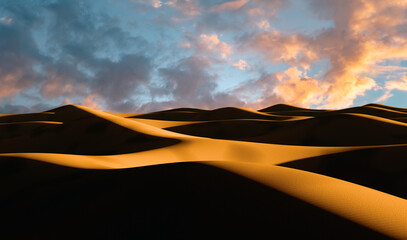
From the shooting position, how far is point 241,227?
147 inches

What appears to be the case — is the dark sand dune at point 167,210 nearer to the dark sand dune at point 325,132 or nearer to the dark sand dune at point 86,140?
the dark sand dune at point 86,140

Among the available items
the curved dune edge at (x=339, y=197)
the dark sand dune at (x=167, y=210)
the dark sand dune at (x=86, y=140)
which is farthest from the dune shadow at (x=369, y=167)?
the dark sand dune at (x=86, y=140)

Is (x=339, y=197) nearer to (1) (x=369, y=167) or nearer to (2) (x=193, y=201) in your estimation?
(2) (x=193, y=201)

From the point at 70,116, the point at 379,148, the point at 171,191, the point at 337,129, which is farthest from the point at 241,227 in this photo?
the point at 70,116

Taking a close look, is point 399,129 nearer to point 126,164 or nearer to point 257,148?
point 257,148

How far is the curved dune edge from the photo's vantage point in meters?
3.87

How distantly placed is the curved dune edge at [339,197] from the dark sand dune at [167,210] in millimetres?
213

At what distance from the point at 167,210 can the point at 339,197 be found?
104 inches

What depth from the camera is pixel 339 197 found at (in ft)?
15.0

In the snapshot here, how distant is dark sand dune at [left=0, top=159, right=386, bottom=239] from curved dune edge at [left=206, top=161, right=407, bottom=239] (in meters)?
0.21

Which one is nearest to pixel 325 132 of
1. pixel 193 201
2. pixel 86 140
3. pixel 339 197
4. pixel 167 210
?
pixel 86 140

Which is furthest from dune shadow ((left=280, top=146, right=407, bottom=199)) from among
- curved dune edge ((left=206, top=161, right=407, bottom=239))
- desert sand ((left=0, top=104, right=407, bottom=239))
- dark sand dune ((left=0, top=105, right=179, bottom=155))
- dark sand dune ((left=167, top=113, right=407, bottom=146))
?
dark sand dune ((left=167, top=113, right=407, bottom=146))

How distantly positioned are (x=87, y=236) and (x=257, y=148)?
34.5 ft

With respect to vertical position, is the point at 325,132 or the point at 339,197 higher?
the point at 325,132
